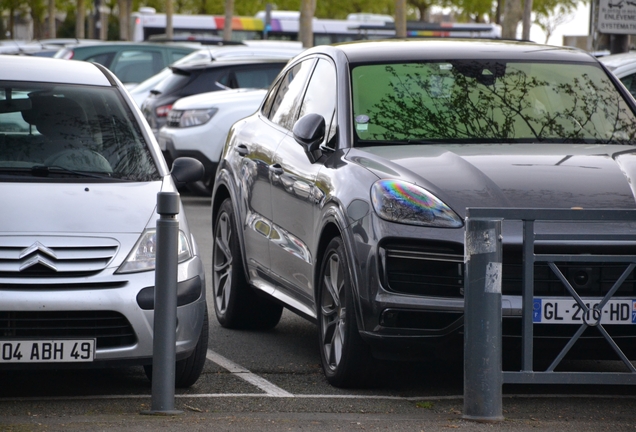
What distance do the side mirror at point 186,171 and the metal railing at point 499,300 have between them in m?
2.16

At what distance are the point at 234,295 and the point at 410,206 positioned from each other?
262 centimetres

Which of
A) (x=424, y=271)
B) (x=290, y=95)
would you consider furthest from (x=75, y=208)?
(x=290, y=95)

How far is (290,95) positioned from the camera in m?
7.73

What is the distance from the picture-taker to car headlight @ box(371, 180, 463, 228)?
18.0 feet

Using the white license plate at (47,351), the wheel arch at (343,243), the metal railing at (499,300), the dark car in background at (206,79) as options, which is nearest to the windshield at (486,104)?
the wheel arch at (343,243)

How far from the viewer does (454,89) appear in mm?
6820

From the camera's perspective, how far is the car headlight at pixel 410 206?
549 cm

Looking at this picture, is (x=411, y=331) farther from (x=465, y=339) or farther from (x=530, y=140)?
(x=530, y=140)

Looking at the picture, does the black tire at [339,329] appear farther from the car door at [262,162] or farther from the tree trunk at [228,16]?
the tree trunk at [228,16]

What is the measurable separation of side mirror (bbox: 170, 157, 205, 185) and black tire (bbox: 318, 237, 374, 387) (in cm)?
99

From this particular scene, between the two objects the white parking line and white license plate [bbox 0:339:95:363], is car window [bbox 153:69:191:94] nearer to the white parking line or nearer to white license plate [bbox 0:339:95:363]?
the white parking line

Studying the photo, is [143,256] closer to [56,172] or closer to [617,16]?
[56,172]

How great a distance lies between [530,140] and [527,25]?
23.7m

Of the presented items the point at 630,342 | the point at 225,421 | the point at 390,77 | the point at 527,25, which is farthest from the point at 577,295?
the point at 527,25
